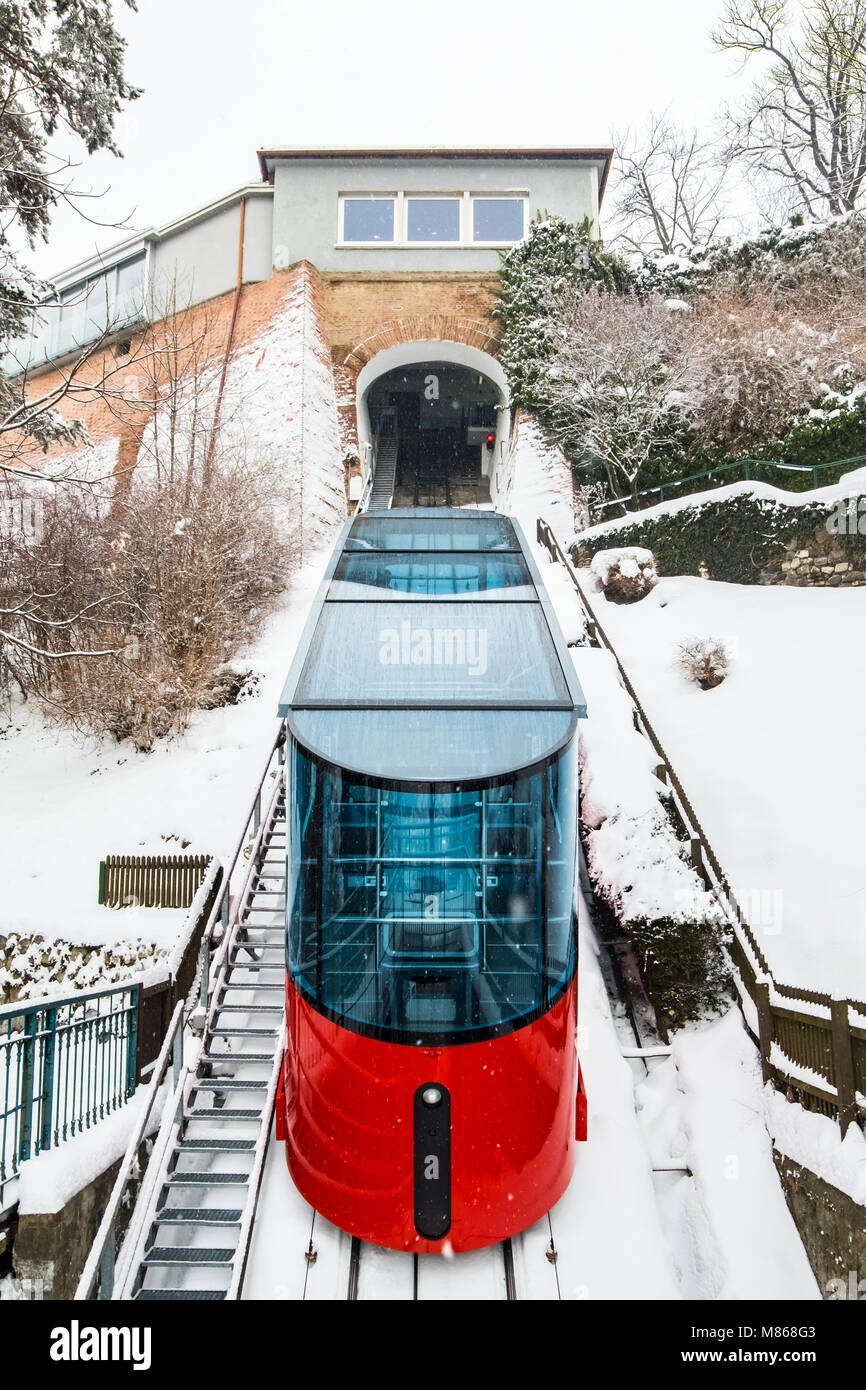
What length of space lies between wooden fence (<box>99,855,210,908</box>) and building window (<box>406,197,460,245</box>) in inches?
804

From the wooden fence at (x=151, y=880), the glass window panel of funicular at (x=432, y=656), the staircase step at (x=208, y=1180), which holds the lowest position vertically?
the staircase step at (x=208, y=1180)

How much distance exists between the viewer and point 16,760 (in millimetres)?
13414

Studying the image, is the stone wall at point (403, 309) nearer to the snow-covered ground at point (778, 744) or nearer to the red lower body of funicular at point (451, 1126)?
the snow-covered ground at point (778, 744)

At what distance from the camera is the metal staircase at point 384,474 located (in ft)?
72.1

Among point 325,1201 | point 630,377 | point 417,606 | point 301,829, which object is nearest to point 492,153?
point 630,377

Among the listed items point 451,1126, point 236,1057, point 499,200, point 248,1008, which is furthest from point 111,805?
point 499,200

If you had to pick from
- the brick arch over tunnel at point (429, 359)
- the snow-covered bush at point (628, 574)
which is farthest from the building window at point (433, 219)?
the snow-covered bush at point (628, 574)

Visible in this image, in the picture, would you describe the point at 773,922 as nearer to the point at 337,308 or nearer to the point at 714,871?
the point at 714,871

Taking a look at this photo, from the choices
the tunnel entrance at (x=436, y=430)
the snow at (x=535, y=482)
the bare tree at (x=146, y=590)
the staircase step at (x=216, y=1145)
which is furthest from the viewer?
the tunnel entrance at (x=436, y=430)

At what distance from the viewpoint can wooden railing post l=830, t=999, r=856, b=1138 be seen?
4688mm

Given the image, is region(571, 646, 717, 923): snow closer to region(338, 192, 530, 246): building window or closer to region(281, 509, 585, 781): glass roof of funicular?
region(281, 509, 585, 781): glass roof of funicular

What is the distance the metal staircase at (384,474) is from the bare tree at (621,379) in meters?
5.62

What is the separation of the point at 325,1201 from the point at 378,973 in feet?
4.80

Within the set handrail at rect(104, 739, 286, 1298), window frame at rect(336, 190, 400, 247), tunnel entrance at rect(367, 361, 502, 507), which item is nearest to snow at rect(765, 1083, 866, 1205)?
handrail at rect(104, 739, 286, 1298)
